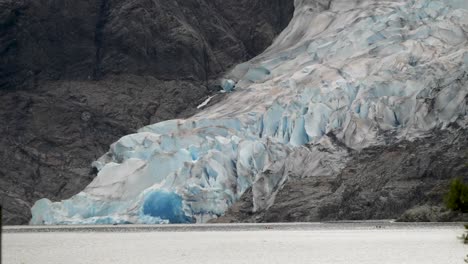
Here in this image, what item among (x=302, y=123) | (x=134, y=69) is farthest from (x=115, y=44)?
(x=302, y=123)

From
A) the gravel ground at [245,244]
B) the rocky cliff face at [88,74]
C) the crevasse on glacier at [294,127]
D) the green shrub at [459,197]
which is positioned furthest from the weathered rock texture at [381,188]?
the rocky cliff face at [88,74]

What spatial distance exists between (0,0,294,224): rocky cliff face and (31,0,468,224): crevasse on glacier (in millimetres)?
11194

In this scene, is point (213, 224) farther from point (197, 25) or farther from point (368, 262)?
point (197, 25)

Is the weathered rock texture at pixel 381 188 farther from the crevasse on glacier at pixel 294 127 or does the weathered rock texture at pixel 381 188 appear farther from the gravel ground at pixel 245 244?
the gravel ground at pixel 245 244

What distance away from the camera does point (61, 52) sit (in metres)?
79.2

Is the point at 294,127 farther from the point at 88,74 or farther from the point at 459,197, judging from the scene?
the point at 88,74

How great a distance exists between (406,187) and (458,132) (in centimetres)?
420

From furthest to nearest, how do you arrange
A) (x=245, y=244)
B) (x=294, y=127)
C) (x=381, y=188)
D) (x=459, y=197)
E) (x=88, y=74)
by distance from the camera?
(x=88, y=74) → (x=294, y=127) → (x=381, y=188) → (x=459, y=197) → (x=245, y=244)

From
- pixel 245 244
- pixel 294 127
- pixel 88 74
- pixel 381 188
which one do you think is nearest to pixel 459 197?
pixel 245 244

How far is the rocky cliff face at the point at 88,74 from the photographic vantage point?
74188mm

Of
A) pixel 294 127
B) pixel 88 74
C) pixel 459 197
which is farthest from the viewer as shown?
pixel 88 74

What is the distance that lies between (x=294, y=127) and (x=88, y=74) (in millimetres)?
27724

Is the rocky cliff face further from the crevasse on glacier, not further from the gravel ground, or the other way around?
the gravel ground

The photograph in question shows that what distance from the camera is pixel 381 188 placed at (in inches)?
2051
